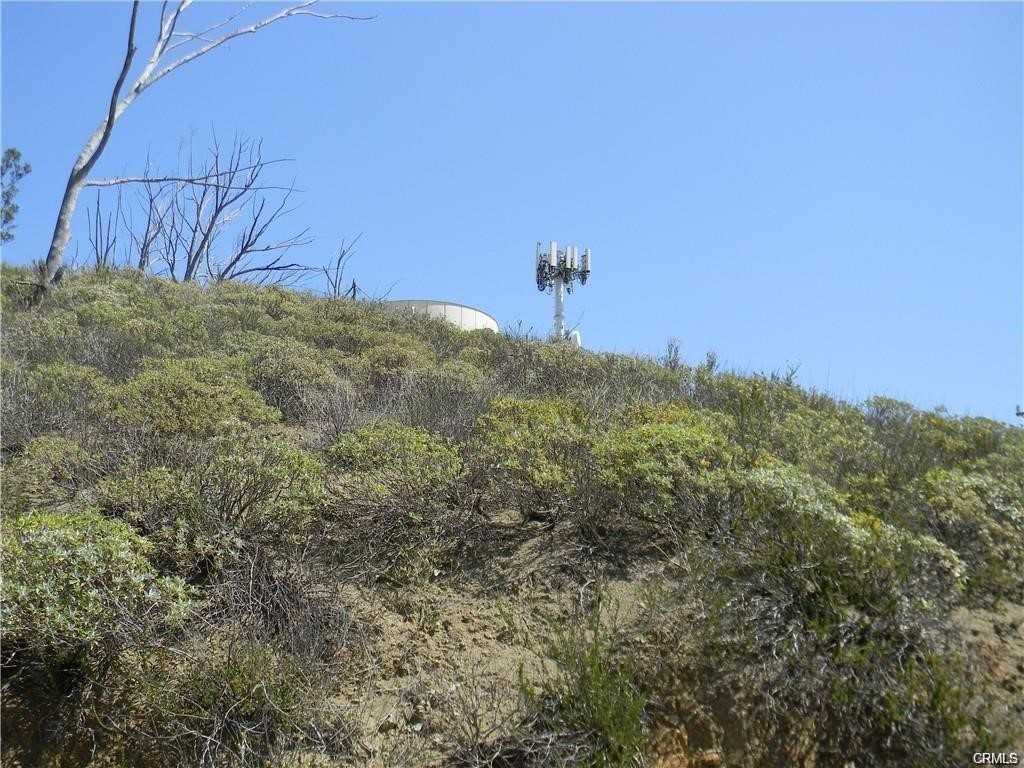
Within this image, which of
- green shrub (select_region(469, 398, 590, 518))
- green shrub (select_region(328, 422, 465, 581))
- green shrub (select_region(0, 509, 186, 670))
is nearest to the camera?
green shrub (select_region(0, 509, 186, 670))

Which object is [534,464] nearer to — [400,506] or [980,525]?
[400,506]

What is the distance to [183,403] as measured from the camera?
5.70 metres

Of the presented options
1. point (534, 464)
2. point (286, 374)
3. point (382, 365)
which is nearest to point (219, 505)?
point (534, 464)

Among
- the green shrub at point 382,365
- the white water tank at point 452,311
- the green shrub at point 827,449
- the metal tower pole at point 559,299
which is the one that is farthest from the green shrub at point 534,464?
the metal tower pole at point 559,299

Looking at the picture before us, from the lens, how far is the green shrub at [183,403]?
548 centimetres

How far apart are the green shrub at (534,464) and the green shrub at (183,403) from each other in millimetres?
2099

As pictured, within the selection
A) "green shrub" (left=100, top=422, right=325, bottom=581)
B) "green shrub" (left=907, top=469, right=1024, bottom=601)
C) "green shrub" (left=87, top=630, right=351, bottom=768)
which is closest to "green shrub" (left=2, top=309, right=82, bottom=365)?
"green shrub" (left=100, top=422, right=325, bottom=581)

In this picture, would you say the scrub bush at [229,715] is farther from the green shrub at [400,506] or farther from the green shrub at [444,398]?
the green shrub at [444,398]

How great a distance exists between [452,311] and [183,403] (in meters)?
9.44

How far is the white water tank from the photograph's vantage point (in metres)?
14.5

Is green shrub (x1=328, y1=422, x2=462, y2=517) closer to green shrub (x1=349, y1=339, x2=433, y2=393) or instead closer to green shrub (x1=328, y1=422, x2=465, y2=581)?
green shrub (x1=328, y1=422, x2=465, y2=581)

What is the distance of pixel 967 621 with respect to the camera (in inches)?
130

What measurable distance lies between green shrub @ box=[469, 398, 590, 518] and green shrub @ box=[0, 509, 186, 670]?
193 centimetres

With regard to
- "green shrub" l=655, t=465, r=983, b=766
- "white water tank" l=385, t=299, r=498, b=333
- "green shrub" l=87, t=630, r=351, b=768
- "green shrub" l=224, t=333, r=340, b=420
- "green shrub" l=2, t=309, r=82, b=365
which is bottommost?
"green shrub" l=87, t=630, r=351, b=768
